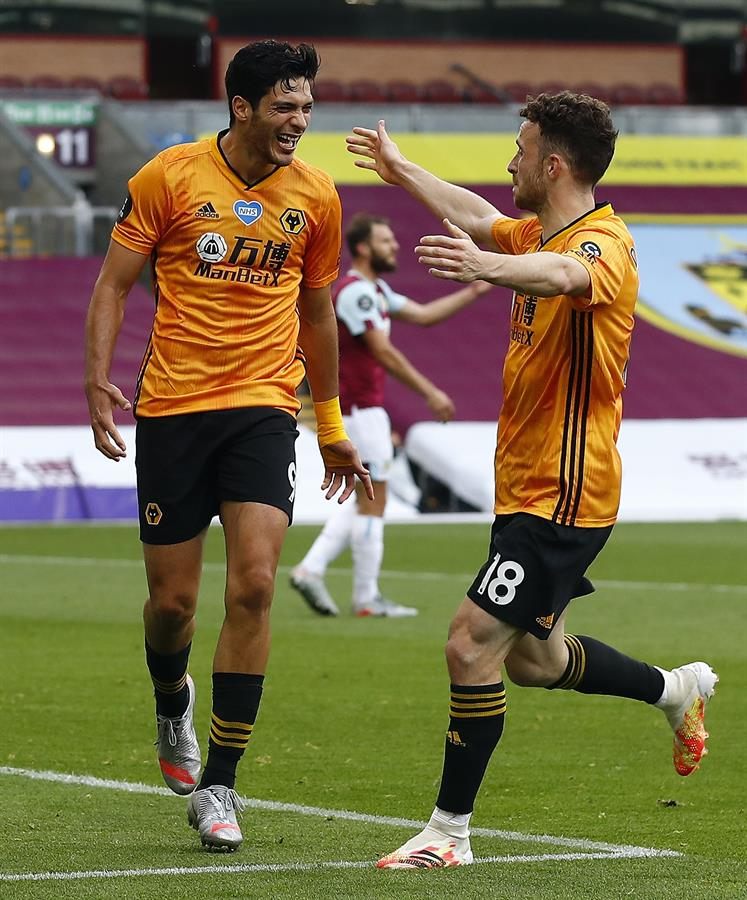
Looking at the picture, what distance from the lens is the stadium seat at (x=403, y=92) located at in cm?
3572

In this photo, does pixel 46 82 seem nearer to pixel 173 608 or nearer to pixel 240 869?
pixel 173 608

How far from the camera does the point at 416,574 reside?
14.7 m

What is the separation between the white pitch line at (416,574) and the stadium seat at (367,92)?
20.4m

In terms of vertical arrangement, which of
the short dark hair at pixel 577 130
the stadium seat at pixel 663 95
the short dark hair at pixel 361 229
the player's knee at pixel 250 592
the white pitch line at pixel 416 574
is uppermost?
the short dark hair at pixel 577 130

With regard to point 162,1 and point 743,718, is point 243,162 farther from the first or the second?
point 162,1

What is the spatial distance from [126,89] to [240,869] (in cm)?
3068

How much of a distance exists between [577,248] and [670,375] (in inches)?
720

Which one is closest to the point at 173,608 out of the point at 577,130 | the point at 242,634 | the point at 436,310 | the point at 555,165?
the point at 242,634

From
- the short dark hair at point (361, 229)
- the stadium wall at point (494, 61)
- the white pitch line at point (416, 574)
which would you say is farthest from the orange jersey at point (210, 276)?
the stadium wall at point (494, 61)

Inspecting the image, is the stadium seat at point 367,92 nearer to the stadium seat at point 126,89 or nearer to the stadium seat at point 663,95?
the stadium seat at point 126,89

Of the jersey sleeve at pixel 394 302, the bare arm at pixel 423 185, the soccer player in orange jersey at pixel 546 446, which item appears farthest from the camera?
the jersey sleeve at pixel 394 302

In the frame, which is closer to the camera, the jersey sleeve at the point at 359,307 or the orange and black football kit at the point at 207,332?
the orange and black football kit at the point at 207,332

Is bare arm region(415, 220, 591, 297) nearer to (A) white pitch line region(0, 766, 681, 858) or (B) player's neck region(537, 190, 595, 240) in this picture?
(B) player's neck region(537, 190, 595, 240)

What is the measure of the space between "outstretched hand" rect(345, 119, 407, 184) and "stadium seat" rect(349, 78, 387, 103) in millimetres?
28602
